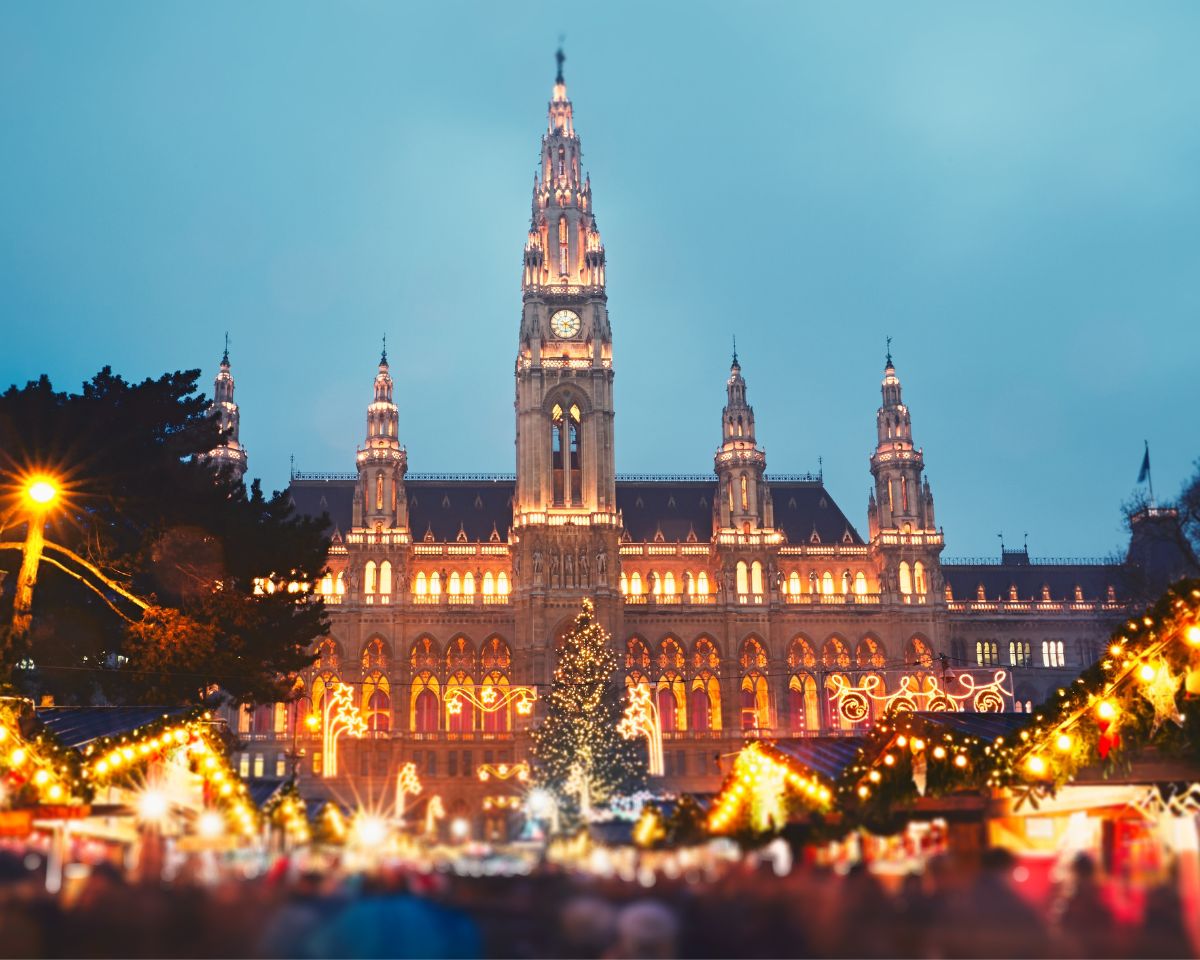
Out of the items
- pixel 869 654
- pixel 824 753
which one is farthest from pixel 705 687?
pixel 824 753

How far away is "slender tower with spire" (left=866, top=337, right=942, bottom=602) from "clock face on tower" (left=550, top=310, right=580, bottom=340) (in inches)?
918

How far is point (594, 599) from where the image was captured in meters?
89.6

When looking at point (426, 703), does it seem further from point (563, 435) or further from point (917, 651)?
point (917, 651)

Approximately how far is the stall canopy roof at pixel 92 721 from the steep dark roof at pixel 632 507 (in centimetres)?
6999

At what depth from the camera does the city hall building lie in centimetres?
8881

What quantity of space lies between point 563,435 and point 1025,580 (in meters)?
39.5

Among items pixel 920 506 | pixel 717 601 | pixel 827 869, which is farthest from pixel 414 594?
pixel 827 869

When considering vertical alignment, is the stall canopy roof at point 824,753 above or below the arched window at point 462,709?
below

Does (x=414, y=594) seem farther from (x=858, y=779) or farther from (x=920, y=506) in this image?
(x=858, y=779)

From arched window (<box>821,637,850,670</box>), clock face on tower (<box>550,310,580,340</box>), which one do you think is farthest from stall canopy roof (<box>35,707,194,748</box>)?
arched window (<box>821,637,850,670</box>)

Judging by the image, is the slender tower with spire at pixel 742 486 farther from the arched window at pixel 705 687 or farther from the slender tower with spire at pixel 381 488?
the slender tower with spire at pixel 381 488

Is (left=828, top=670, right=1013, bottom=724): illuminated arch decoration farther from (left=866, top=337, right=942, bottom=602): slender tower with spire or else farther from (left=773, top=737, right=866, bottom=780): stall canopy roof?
(left=773, top=737, right=866, bottom=780): stall canopy roof

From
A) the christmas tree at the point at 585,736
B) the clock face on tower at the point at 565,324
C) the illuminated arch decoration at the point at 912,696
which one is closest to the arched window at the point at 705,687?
the illuminated arch decoration at the point at 912,696

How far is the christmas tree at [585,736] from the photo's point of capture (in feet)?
234
